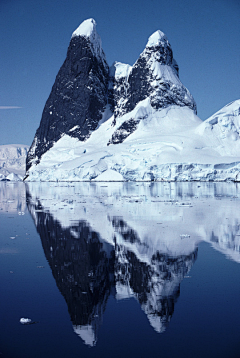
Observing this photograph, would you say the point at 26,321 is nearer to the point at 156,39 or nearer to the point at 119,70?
the point at 156,39

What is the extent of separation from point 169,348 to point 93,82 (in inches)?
3207

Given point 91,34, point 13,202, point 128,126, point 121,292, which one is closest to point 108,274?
point 121,292

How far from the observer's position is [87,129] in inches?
3169

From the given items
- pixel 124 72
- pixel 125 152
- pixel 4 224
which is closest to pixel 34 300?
pixel 4 224

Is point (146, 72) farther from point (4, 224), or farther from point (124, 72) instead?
point (4, 224)

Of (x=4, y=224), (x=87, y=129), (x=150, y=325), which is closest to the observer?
(x=150, y=325)

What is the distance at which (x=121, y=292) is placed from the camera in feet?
17.3

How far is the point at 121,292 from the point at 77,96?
82.4 metres

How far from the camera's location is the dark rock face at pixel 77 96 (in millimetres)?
81500

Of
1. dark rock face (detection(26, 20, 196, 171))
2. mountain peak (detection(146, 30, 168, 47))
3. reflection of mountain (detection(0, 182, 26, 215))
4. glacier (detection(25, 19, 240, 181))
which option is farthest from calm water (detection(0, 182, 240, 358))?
mountain peak (detection(146, 30, 168, 47))

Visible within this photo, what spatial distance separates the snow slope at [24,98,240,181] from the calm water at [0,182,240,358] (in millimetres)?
32932

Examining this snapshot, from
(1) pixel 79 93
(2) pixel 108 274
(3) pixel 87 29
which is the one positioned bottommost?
(2) pixel 108 274

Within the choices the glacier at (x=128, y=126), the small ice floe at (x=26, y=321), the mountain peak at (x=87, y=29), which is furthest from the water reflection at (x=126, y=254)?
the mountain peak at (x=87, y=29)

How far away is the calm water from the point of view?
3816mm
